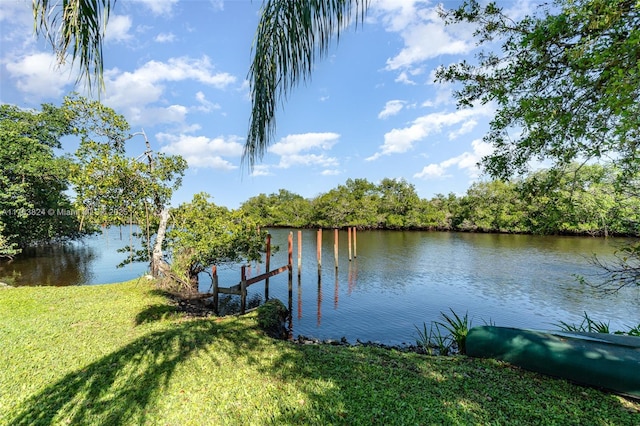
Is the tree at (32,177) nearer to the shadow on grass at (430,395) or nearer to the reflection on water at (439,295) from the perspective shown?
the reflection on water at (439,295)

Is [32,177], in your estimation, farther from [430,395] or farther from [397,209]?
[397,209]

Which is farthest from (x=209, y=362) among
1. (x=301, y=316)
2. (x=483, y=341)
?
(x=301, y=316)

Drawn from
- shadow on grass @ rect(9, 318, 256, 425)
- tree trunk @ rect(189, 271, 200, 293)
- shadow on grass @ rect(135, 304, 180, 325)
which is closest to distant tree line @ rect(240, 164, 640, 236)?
tree trunk @ rect(189, 271, 200, 293)

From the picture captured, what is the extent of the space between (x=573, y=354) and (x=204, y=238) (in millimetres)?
10633

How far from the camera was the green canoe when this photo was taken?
4.45 meters

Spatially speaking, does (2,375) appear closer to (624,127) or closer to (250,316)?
(250,316)

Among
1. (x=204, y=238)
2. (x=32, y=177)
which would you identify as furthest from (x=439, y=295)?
(x=32, y=177)

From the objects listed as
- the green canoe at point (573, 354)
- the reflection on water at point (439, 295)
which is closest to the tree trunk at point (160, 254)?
the reflection on water at point (439, 295)

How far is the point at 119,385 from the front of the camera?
14.2 feet

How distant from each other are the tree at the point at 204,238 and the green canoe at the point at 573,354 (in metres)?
8.90

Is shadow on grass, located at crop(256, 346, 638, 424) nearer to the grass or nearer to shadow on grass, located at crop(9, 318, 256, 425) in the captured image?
the grass

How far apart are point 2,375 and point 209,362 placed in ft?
9.72

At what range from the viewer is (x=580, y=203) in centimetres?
475

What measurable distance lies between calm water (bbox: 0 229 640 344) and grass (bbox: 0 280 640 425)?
3861mm
